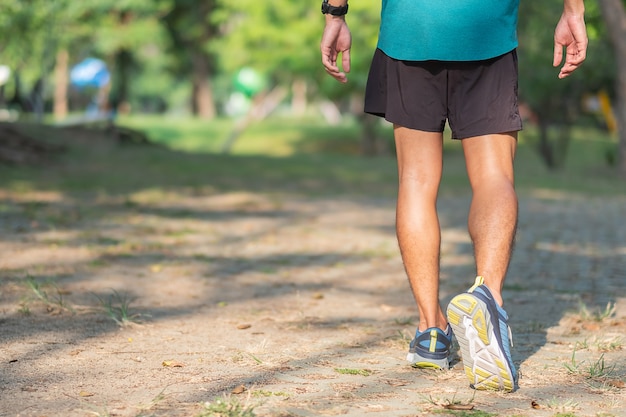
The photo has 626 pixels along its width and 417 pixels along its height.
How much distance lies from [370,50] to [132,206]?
57.1 feet

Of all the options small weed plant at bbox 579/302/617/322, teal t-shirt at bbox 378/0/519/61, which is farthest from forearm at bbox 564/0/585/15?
small weed plant at bbox 579/302/617/322

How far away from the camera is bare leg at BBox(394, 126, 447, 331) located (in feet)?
12.5

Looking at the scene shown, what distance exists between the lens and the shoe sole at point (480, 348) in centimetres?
325

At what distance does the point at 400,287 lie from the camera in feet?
19.8

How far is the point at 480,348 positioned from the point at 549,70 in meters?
18.7

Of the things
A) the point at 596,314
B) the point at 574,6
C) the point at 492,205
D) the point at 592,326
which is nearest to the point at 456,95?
the point at 492,205

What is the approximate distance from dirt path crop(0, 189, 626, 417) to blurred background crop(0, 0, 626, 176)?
976cm

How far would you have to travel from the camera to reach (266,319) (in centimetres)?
477

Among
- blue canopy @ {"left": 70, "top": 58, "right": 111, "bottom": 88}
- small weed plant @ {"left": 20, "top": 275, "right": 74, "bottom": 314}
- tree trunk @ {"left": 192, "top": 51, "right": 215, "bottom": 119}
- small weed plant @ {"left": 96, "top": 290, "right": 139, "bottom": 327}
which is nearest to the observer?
small weed plant @ {"left": 96, "top": 290, "right": 139, "bottom": 327}

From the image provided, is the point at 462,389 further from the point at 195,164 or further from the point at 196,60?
the point at 196,60

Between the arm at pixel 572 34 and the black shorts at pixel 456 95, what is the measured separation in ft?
0.65

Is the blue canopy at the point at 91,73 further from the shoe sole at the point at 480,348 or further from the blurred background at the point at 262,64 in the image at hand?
the shoe sole at the point at 480,348

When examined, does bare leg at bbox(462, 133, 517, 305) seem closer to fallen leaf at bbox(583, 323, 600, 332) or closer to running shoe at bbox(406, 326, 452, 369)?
running shoe at bbox(406, 326, 452, 369)

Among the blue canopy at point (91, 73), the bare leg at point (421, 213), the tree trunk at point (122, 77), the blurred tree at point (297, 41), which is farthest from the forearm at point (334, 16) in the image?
the tree trunk at point (122, 77)
